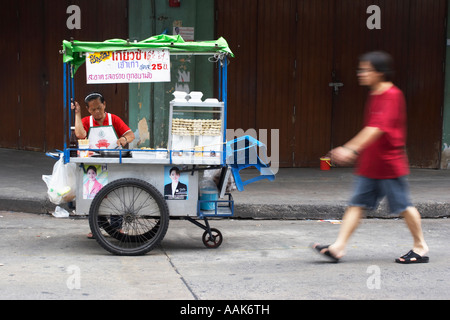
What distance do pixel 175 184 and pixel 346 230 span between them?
1.61 metres

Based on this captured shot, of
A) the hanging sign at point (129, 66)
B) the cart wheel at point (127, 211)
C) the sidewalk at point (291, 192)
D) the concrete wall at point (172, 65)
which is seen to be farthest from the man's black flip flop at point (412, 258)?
the concrete wall at point (172, 65)

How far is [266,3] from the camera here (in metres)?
10.7

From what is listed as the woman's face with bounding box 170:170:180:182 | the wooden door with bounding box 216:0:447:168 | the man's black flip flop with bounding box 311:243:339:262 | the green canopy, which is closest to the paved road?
the man's black flip flop with bounding box 311:243:339:262

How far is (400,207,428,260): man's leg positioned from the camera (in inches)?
213

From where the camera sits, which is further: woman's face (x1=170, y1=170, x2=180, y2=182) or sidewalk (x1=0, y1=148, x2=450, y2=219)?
sidewalk (x1=0, y1=148, x2=450, y2=219)

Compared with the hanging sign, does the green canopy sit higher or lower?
higher

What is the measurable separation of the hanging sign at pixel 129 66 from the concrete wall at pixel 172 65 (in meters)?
4.59

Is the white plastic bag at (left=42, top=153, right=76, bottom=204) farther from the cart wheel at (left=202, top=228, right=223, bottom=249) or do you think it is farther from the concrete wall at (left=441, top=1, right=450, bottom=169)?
the concrete wall at (left=441, top=1, right=450, bottom=169)

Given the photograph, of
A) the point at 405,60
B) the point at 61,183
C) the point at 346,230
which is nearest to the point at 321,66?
the point at 405,60

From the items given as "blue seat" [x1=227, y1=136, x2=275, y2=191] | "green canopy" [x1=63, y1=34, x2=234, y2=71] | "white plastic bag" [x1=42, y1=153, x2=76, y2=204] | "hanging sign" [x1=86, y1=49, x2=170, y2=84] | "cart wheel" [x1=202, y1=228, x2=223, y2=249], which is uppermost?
"green canopy" [x1=63, y1=34, x2=234, y2=71]

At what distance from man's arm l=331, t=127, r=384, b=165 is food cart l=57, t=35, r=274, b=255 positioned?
970 mm

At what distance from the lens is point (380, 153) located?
5355 millimetres

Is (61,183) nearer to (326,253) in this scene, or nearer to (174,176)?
(174,176)
